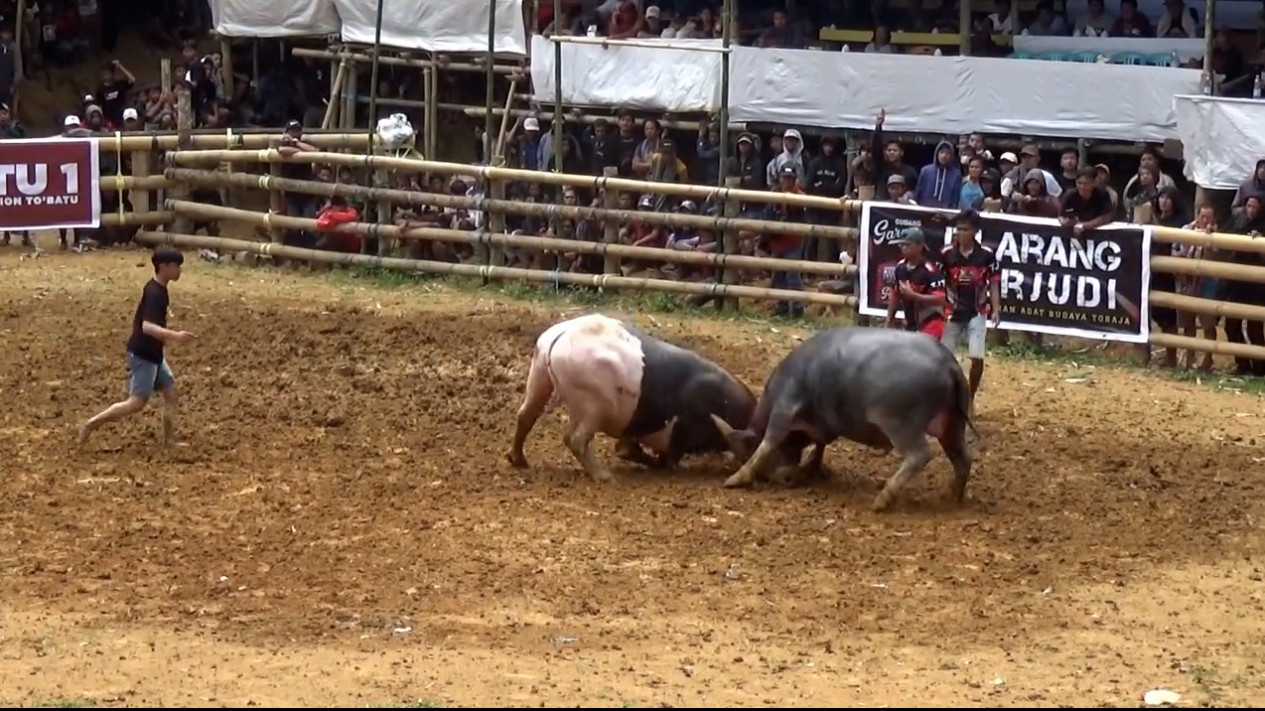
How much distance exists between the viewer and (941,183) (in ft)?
63.0

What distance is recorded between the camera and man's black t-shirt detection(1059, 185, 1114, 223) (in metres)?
17.1

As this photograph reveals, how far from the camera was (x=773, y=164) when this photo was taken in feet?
68.5

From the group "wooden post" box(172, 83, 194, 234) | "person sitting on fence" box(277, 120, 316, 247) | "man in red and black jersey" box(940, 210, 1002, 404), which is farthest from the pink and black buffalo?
"wooden post" box(172, 83, 194, 234)

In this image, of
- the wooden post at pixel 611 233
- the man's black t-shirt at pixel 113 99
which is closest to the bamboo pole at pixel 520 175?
the wooden post at pixel 611 233

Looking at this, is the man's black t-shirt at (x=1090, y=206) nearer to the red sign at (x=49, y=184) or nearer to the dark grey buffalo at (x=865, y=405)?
the dark grey buffalo at (x=865, y=405)

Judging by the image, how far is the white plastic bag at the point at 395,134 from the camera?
2255cm

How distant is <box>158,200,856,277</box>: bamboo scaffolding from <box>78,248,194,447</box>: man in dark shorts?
6.62 meters

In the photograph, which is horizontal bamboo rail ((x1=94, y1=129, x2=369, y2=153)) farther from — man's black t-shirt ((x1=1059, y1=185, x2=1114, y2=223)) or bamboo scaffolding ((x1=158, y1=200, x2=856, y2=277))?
man's black t-shirt ((x1=1059, y1=185, x2=1114, y2=223))

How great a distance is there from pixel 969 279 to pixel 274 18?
1658cm

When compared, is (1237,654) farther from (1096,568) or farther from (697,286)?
(697,286)

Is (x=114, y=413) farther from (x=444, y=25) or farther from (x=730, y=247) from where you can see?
(x=444, y=25)

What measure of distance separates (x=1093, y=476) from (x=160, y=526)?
562 cm

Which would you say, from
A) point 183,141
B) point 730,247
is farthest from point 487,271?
point 183,141

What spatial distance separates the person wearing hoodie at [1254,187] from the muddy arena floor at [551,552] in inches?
82.6
